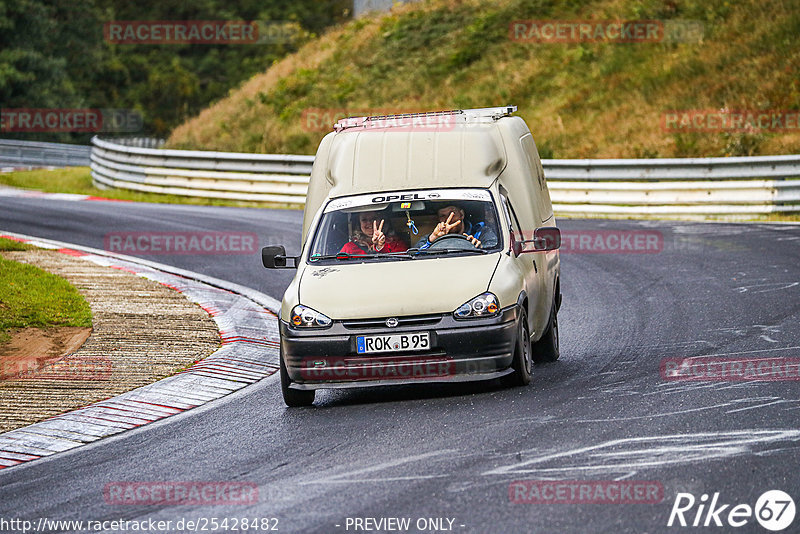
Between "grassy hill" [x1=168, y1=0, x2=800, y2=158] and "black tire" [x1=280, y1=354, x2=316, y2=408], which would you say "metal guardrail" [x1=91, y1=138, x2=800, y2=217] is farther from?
"black tire" [x1=280, y1=354, x2=316, y2=408]

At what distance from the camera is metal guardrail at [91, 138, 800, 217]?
21594 mm

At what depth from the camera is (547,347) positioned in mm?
10688

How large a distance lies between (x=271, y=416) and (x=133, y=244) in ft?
37.3

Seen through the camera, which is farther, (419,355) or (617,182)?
(617,182)

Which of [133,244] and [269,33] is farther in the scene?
[269,33]

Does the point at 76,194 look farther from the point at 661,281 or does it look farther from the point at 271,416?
the point at 271,416

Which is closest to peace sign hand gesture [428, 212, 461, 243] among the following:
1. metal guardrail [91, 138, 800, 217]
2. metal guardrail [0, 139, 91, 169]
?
metal guardrail [91, 138, 800, 217]

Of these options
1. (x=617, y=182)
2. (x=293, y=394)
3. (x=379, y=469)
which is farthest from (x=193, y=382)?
(x=617, y=182)

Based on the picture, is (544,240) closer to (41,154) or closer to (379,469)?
(379,469)

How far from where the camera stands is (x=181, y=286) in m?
15.8

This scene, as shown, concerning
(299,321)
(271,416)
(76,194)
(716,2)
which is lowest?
(76,194)

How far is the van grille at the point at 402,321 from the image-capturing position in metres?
8.90

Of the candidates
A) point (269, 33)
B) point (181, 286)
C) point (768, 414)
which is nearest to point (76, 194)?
point (181, 286)

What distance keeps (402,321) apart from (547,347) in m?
2.26
